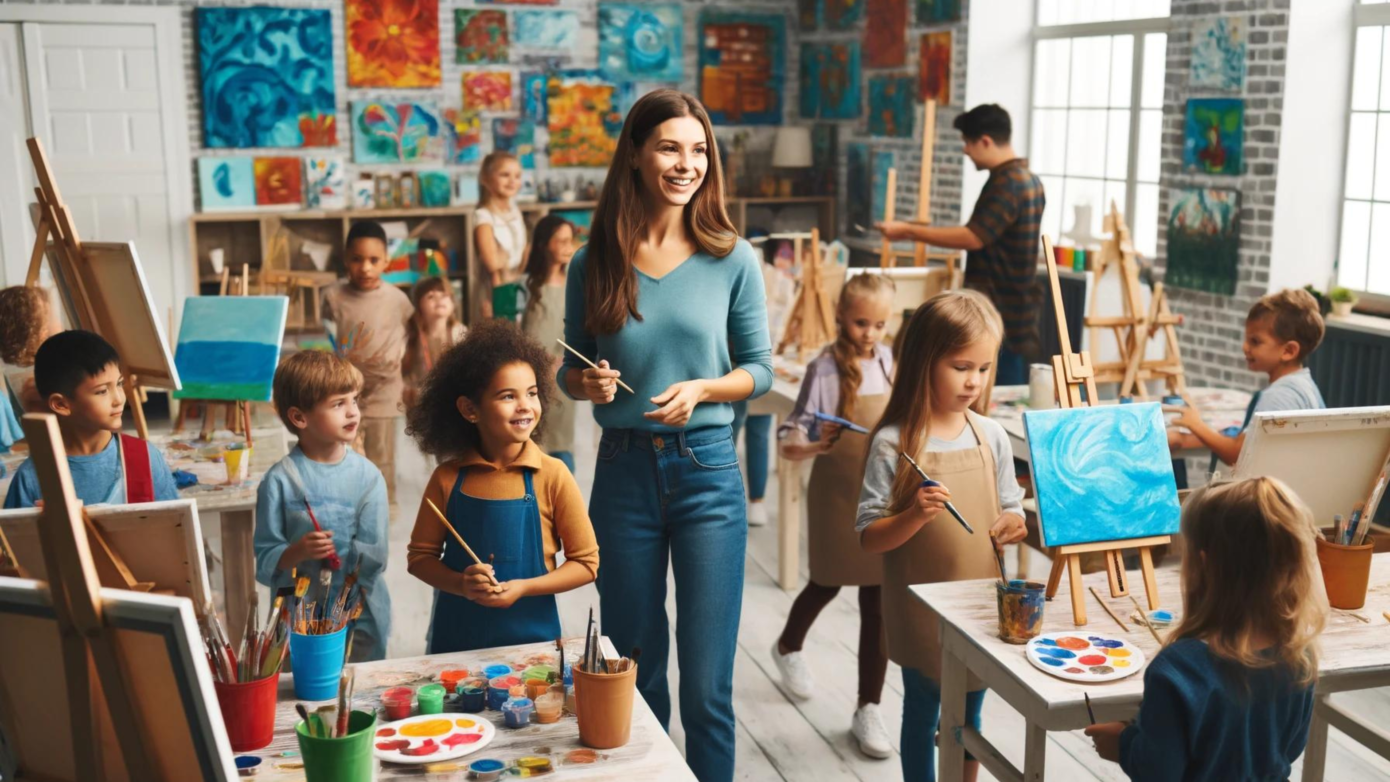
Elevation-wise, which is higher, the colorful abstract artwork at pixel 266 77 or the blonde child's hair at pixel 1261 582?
the colorful abstract artwork at pixel 266 77

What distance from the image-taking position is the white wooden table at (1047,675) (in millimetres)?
2119

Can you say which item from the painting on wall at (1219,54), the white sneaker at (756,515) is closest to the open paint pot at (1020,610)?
the white sneaker at (756,515)

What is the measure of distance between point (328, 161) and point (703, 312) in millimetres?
6940

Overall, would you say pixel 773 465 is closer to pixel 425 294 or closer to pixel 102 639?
pixel 425 294

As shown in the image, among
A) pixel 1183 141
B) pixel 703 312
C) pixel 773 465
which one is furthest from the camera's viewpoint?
pixel 773 465

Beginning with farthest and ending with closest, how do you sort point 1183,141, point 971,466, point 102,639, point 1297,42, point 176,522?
point 1183,141 < point 1297,42 < point 971,466 < point 176,522 < point 102,639

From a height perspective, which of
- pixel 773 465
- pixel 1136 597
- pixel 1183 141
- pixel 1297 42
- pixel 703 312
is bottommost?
pixel 773 465

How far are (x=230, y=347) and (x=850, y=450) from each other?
73.8 inches

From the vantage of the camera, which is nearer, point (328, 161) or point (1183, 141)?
point (1183, 141)

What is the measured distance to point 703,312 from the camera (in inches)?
99.5

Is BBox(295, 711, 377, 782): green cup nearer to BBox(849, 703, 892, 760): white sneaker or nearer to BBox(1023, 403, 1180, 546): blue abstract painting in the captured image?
BBox(1023, 403, 1180, 546): blue abstract painting

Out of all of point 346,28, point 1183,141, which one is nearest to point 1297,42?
point 1183,141

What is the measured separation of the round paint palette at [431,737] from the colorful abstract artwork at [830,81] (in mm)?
7595

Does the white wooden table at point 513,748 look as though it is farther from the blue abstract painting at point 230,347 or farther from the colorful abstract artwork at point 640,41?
the colorful abstract artwork at point 640,41
